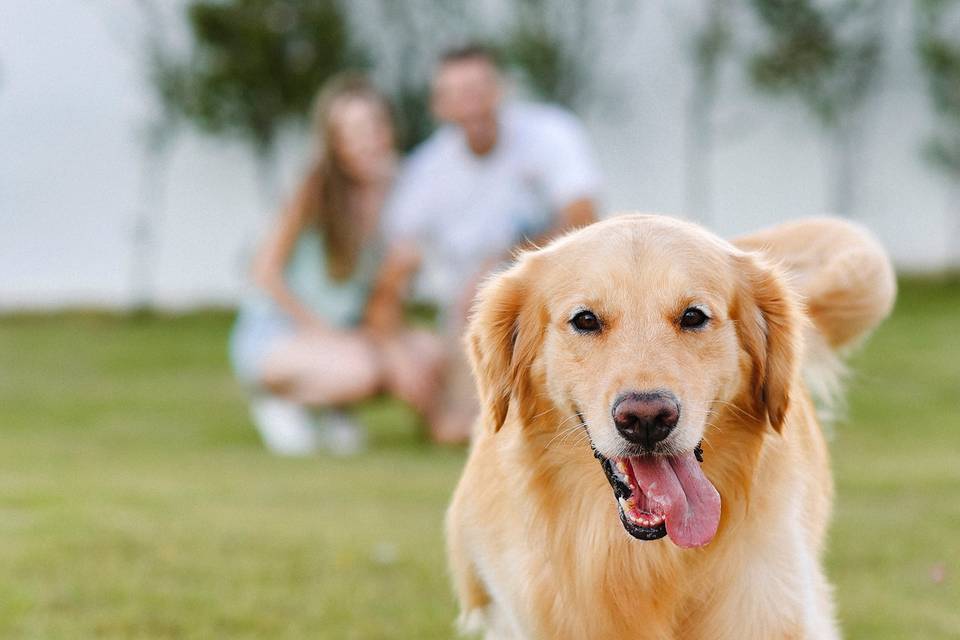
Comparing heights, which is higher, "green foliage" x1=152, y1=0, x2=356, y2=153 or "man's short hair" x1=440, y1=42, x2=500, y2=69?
"man's short hair" x1=440, y1=42, x2=500, y2=69

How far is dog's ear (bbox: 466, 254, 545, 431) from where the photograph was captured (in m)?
2.94

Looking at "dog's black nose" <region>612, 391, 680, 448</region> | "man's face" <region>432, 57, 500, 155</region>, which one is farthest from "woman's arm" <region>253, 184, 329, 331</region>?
"dog's black nose" <region>612, 391, 680, 448</region>

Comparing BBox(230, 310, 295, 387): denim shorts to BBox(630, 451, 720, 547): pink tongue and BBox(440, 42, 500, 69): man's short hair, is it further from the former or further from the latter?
BBox(630, 451, 720, 547): pink tongue

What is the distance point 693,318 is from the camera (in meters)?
2.70

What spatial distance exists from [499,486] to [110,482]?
12.3 ft

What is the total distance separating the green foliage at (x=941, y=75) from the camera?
16953mm

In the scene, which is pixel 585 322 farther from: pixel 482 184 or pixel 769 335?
pixel 482 184

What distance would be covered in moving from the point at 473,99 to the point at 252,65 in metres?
10.4

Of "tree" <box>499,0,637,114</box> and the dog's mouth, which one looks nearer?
the dog's mouth

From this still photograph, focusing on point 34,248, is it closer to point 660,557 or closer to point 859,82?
point 859,82

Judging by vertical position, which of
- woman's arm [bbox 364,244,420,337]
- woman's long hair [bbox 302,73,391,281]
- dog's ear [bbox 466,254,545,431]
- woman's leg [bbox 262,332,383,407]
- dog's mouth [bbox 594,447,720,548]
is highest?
dog's ear [bbox 466,254,545,431]

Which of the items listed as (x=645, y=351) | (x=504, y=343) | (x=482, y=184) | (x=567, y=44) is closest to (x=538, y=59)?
(x=567, y=44)

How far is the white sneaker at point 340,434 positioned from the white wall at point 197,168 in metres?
9.17

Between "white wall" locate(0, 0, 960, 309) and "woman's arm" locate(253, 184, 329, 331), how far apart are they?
907 cm
